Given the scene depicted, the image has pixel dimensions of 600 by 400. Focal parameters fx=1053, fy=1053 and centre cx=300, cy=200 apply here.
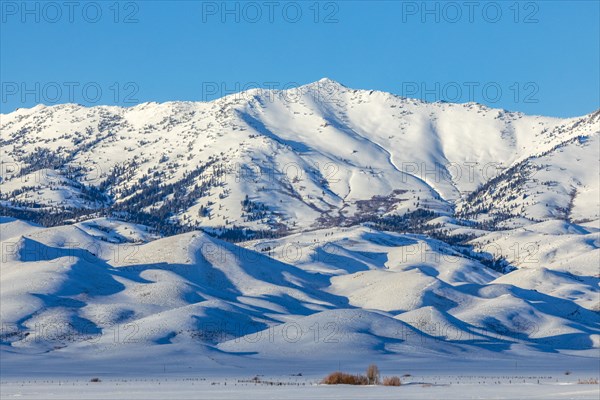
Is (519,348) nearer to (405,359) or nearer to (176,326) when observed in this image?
(405,359)

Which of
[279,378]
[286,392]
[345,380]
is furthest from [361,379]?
[279,378]

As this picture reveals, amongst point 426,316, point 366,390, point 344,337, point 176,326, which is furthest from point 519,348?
point 366,390

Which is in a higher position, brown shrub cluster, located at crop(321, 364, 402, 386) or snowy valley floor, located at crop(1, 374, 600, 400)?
brown shrub cluster, located at crop(321, 364, 402, 386)

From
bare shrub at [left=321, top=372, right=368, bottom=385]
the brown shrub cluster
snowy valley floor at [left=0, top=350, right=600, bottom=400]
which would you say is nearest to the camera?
snowy valley floor at [left=0, top=350, right=600, bottom=400]

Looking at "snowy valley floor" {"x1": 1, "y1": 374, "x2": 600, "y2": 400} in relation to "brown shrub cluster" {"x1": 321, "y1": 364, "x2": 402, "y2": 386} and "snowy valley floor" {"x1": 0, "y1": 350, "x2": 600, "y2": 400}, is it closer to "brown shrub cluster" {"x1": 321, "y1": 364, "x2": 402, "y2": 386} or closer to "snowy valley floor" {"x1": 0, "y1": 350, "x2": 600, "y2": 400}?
"snowy valley floor" {"x1": 0, "y1": 350, "x2": 600, "y2": 400}

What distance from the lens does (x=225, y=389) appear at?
233ft

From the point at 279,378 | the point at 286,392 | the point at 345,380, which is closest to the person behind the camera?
the point at 286,392

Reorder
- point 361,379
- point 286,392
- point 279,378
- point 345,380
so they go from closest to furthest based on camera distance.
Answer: point 286,392
point 345,380
point 361,379
point 279,378

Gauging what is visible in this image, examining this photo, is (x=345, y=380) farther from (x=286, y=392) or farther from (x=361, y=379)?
(x=286, y=392)

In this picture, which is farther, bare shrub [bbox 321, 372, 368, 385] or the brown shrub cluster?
bare shrub [bbox 321, 372, 368, 385]

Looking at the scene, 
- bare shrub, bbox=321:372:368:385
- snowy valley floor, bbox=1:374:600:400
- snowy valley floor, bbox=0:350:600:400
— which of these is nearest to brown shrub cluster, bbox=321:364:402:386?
bare shrub, bbox=321:372:368:385

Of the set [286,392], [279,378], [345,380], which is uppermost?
[279,378]

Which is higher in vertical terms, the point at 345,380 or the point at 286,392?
the point at 345,380

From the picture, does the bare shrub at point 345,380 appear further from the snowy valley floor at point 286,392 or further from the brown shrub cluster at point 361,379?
the snowy valley floor at point 286,392
